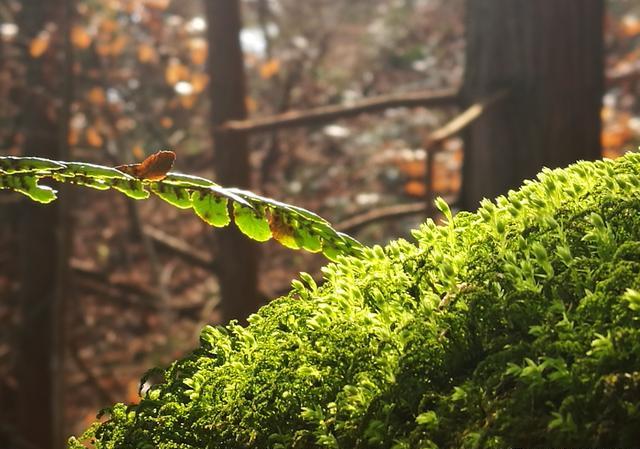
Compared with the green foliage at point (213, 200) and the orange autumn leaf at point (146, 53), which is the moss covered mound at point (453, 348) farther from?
the orange autumn leaf at point (146, 53)

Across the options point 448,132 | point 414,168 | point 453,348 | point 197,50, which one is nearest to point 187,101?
point 197,50

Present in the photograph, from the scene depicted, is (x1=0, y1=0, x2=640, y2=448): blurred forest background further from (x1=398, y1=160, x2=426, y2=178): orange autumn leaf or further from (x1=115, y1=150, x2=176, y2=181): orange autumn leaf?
(x1=115, y1=150, x2=176, y2=181): orange autumn leaf

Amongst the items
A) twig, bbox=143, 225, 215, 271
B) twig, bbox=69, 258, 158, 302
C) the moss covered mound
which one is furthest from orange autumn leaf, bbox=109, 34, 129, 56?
the moss covered mound

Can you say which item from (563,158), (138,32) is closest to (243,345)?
(563,158)

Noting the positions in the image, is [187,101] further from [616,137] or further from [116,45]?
[616,137]

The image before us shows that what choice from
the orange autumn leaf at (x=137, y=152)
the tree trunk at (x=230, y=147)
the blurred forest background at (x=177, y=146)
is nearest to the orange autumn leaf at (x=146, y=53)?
the blurred forest background at (x=177, y=146)

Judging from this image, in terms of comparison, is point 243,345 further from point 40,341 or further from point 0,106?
point 0,106
